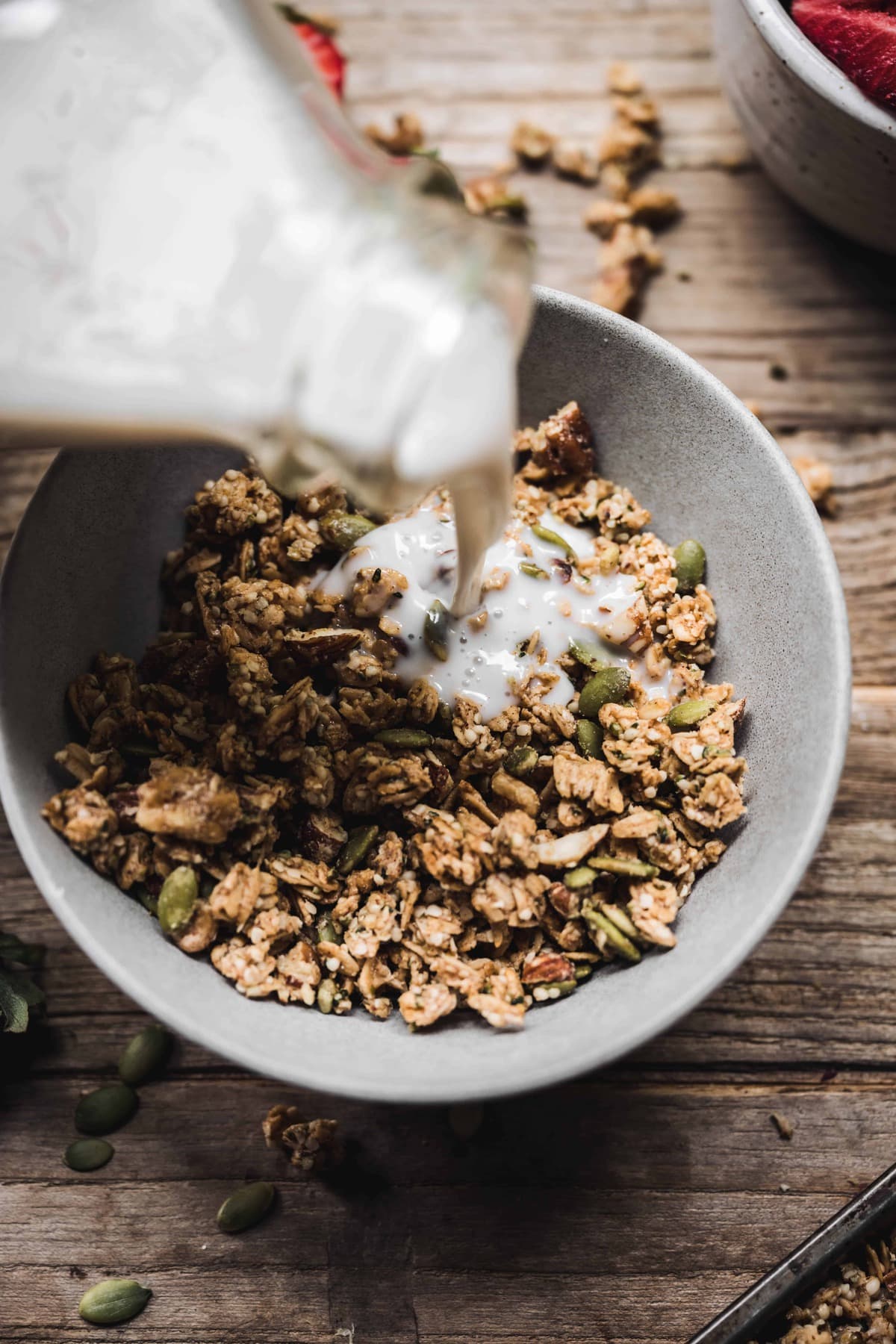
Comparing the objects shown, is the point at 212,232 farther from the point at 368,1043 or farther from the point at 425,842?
the point at 368,1043

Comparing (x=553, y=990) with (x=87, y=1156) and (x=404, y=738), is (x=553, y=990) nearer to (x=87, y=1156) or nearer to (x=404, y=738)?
(x=404, y=738)

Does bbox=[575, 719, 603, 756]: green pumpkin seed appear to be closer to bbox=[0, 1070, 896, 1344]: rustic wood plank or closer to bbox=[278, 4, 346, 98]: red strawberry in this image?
bbox=[0, 1070, 896, 1344]: rustic wood plank

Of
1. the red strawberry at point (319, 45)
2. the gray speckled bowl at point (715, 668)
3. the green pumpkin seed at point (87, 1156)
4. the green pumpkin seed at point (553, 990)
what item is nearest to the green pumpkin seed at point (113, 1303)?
the green pumpkin seed at point (87, 1156)

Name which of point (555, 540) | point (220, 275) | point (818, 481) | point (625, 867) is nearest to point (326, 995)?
point (625, 867)

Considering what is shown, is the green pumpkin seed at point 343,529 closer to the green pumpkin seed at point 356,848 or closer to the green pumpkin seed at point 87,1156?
the green pumpkin seed at point 356,848

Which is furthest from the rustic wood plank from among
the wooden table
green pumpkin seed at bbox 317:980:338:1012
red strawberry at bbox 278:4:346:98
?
red strawberry at bbox 278:4:346:98

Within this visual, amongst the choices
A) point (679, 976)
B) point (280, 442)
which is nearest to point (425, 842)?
point (679, 976)
